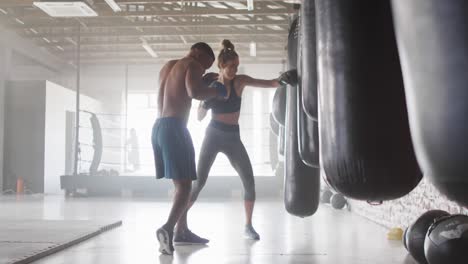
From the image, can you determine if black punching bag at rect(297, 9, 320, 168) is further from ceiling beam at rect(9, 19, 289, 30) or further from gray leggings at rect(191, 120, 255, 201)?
ceiling beam at rect(9, 19, 289, 30)

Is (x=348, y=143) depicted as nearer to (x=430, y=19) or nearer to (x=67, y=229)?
(x=430, y=19)

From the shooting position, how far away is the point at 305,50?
5.87ft

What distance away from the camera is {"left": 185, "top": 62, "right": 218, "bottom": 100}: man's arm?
2.92 metres

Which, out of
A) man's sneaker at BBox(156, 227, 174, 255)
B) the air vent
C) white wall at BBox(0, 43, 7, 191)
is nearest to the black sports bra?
man's sneaker at BBox(156, 227, 174, 255)

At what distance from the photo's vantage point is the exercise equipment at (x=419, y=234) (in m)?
2.50

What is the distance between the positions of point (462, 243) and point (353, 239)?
1.63 meters

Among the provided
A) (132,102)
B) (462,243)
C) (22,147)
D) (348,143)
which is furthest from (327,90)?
(132,102)

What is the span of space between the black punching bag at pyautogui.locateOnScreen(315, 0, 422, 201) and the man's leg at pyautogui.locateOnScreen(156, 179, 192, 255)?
180 cm

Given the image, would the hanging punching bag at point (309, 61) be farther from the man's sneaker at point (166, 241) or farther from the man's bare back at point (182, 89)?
the man's sneaker at point (166, 241)

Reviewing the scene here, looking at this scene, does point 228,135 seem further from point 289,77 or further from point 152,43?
point 152,43

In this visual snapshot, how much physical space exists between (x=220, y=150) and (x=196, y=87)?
27.9 inches

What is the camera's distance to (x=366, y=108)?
109cm

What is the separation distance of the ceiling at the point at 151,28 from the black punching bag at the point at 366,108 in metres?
6.01

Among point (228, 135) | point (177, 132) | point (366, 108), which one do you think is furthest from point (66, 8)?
point (366, 108)
